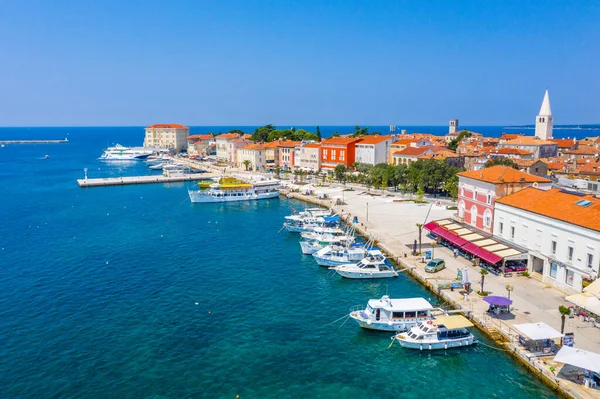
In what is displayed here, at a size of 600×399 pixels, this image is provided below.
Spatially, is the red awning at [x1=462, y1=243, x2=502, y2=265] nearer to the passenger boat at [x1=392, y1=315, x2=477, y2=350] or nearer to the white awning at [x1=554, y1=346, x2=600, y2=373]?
the passenger boat at [x1=392, y1=315, x2=477, y2=350]

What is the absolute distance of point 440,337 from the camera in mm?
29828

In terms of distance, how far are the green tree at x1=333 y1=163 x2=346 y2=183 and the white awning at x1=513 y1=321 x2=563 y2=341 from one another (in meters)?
75.8

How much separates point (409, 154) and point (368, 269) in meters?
65.9

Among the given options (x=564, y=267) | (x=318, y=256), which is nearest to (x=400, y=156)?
(x=318, y=256)

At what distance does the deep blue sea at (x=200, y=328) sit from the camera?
26.0m

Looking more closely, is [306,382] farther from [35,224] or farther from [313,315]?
[35,224]

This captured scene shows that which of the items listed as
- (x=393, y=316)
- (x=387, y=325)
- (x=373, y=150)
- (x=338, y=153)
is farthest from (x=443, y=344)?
(x=338, y=153)

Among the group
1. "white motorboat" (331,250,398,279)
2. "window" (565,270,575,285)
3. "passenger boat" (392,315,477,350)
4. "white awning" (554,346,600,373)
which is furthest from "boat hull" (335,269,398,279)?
"white awning" (554,346,600,373)

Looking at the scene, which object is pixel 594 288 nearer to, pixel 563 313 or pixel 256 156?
pixel 563 313

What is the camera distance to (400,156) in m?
106

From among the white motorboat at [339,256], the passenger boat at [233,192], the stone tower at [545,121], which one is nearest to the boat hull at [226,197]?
the passenger boat at [233,192]

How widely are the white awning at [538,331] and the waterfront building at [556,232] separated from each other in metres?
8.04

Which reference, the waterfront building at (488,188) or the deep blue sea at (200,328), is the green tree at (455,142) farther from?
the deep blue sea at (200,328)

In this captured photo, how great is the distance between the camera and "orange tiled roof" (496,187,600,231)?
34.0 meters
